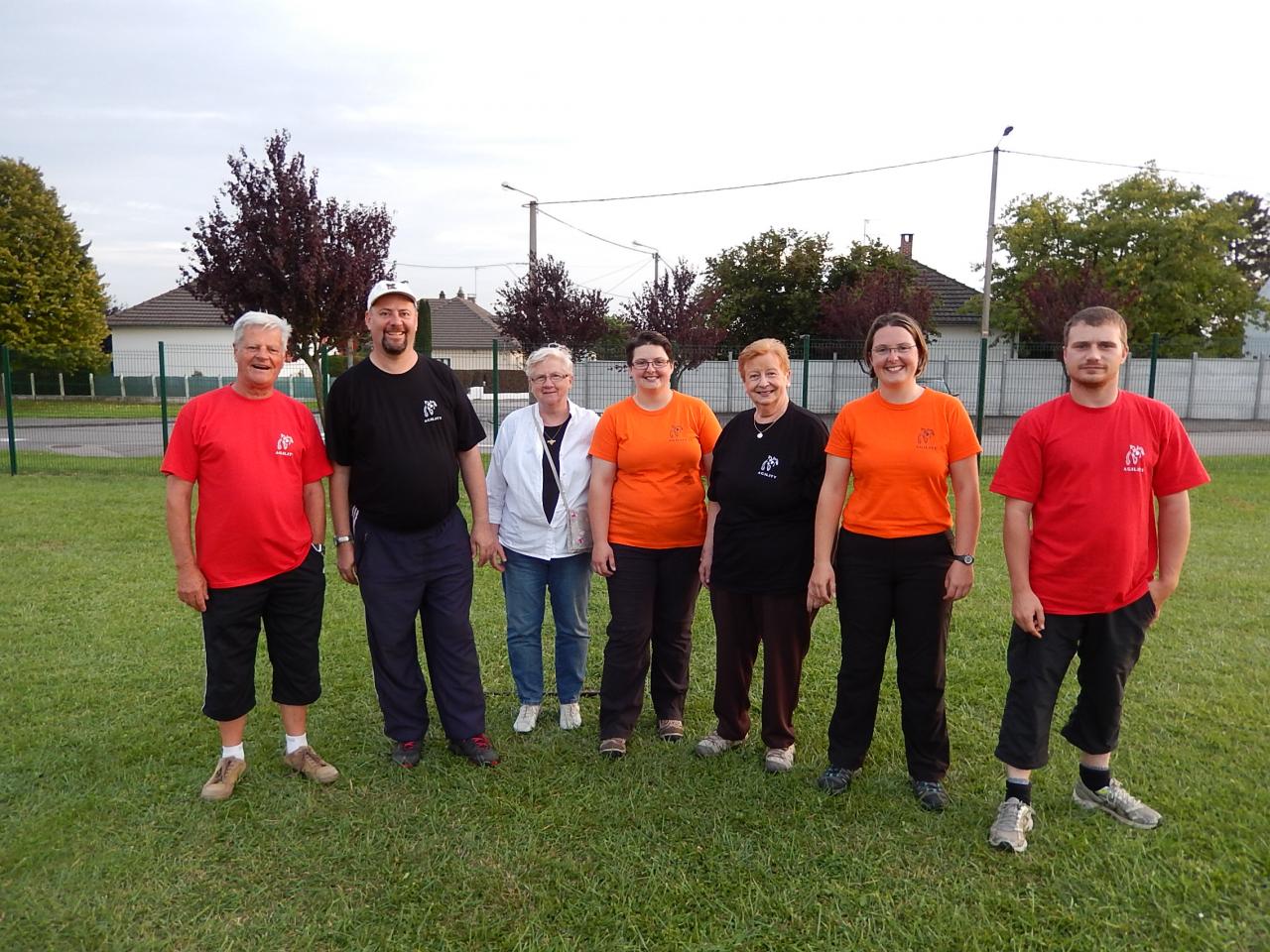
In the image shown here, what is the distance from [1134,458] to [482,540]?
2.55 metres

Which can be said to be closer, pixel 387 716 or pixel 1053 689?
pixel 1053 689

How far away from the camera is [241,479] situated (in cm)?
329

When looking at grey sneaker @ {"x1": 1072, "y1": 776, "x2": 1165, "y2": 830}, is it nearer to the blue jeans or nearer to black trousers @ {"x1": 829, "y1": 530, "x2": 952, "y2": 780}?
black trousers @ {"x1": 829, "y1": 530, "x2": 952, "y2": 780}

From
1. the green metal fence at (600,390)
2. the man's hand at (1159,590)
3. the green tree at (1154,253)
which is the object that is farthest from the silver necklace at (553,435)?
the green tree at (1154,253)

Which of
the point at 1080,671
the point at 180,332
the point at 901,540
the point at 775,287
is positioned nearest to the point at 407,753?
the point at 901,540

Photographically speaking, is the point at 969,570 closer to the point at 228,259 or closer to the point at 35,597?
the point at 35,597

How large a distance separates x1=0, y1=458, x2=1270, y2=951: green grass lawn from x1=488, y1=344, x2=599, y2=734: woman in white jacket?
0.29 metres

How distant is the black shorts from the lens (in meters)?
3.38

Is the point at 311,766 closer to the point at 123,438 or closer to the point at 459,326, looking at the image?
the point at 123,438

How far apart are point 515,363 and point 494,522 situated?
23.1 metres

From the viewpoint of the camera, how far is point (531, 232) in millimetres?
24016

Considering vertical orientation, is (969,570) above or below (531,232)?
below

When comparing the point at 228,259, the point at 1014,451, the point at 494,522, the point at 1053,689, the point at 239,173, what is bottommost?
the point at 1053,689

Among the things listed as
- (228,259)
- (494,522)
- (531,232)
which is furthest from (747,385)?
(531,232)
